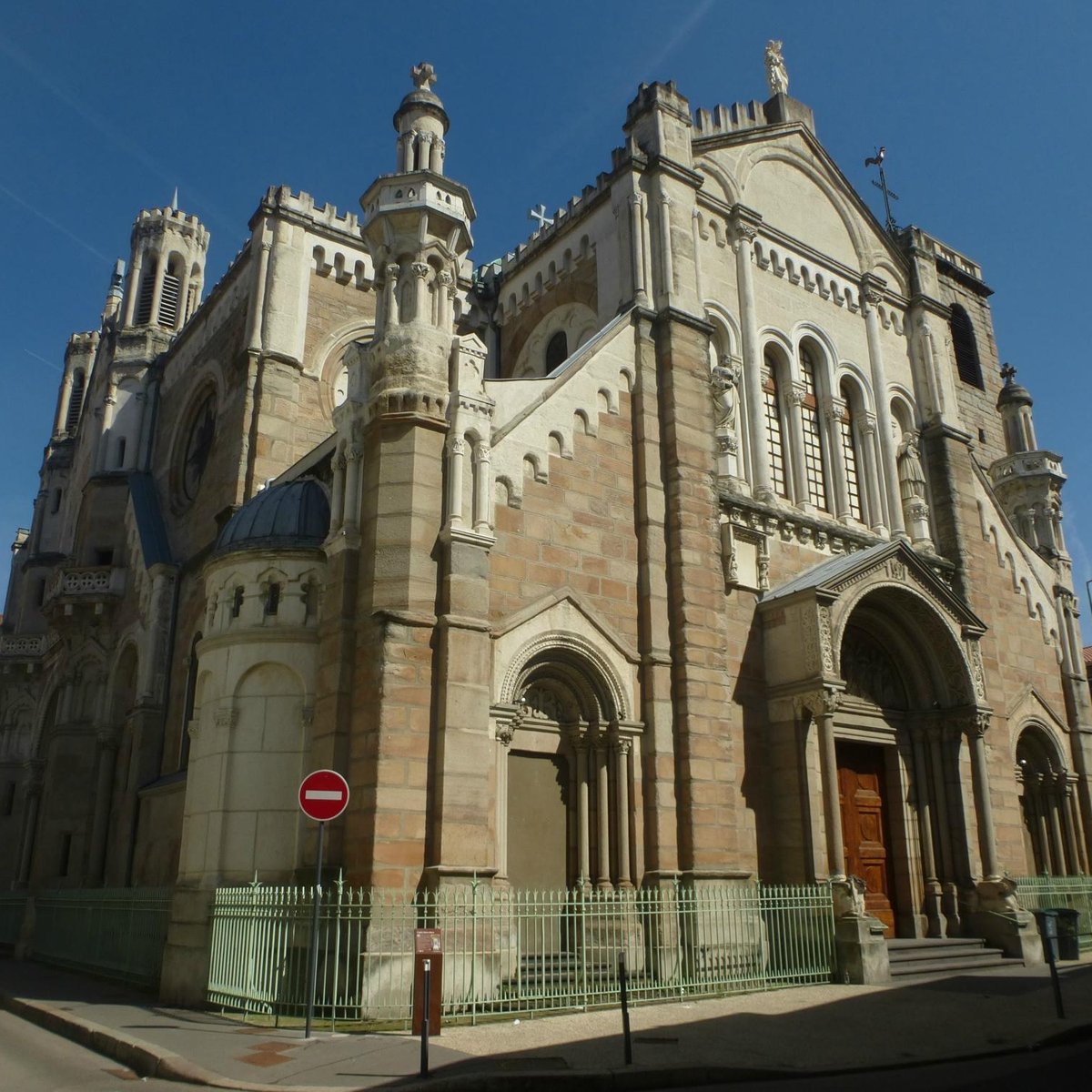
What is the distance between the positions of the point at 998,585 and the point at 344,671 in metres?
17.0

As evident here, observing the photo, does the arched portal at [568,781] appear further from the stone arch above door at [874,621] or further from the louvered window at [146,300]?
the louvered window at [146,300]

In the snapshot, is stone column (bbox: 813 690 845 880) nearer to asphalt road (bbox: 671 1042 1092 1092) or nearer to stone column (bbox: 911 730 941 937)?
stone column (bbox: 911 730 941 937)

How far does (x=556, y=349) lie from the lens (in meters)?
23.8

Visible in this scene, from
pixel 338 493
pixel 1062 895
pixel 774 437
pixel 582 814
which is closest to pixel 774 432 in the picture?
pixel 774 437

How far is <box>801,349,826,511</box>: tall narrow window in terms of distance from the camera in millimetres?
22828

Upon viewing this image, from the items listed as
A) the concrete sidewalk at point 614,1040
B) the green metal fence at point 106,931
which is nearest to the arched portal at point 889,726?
the concrete sidewalk at point 614,1040

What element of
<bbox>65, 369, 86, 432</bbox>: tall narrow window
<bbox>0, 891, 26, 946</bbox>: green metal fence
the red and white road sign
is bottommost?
<bbox>0, 891, 26, 946</bbox>: green metal fence

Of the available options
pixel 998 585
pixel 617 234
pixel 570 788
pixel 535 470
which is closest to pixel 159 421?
pixel 617 234

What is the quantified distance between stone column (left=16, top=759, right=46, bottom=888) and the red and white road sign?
20104 millimetres

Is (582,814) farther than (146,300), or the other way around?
(146,300)

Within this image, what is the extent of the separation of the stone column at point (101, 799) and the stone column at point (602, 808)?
1432cm

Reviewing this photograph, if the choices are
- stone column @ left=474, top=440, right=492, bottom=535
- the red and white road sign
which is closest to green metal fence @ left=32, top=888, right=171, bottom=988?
the red and white road sign

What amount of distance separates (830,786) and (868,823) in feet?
10.2

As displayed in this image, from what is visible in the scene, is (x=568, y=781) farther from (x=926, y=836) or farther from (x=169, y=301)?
(x=169, y=301)
